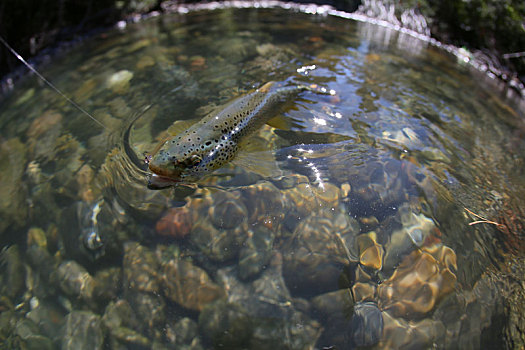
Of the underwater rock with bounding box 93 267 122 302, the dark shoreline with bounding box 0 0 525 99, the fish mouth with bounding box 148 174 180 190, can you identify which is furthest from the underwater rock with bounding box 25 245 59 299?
the dark shoreline with bounding box 0 0 525 99

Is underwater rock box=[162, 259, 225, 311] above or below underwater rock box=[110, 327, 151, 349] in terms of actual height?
above

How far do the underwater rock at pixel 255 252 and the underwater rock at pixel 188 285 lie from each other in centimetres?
32

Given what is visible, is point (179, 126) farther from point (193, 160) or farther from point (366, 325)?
point (366, 325)

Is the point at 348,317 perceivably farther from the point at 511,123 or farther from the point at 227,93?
the point at 511,123

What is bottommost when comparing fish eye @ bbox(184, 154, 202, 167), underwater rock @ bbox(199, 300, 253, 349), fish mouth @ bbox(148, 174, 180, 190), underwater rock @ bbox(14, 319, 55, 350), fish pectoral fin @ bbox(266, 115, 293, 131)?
underwater rock @ bbox(14, 319, 55, 350)

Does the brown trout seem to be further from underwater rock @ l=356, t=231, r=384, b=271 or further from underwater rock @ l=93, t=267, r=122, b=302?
underwater rock @ l=356, t=231, r=384, b=271

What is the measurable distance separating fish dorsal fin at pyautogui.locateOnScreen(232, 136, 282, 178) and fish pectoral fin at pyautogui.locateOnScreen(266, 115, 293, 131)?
44cm

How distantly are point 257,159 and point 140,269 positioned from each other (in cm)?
190

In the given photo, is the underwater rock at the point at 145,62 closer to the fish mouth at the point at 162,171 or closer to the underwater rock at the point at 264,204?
the fish mouth at the point at 162,171

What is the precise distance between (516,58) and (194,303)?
31.2 ft

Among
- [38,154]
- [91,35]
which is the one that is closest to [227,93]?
[38,154]

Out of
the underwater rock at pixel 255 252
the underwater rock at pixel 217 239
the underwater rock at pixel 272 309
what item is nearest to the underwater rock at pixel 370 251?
the underwater rock at pixel 272 309

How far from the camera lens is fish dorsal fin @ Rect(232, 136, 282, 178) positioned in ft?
13.3

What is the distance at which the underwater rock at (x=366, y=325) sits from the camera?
279 cm
